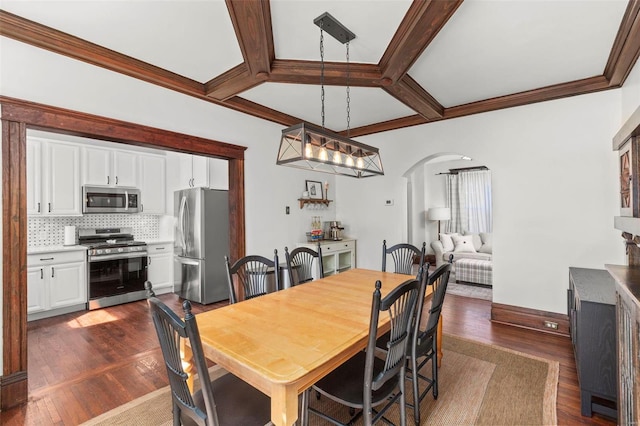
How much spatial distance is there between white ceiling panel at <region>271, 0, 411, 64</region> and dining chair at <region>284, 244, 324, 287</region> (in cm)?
166

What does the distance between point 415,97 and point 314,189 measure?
2083mm

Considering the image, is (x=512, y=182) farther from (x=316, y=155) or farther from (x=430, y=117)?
(x=316, y=155)

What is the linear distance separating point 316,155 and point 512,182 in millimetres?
2667

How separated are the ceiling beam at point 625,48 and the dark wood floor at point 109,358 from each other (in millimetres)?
2546

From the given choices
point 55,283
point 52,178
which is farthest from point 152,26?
point 55,283

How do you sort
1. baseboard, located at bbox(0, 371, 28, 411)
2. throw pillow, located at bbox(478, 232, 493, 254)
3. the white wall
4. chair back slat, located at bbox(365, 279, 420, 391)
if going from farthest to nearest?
1. throw pillow, located at bbox(478, 232, 493, 254)
2. the white wall
3. baseboard, located at bbox(0, 371, 28, 411)
4. chair back slat, located at bbox(365, 279, 420, 391)

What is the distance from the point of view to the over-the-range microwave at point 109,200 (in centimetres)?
433

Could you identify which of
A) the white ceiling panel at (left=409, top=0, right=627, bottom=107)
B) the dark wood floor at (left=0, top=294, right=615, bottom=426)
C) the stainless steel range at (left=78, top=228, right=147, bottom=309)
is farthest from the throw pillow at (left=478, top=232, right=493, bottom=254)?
the stainless steel range at (left=78, top=228, right=147, bottom=309)

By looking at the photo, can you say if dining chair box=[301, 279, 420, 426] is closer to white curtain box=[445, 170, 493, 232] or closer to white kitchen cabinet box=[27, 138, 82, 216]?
white kitchen cabinet box=[27, 138, 82, 216]

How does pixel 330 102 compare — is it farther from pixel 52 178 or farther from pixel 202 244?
pixel 52 178

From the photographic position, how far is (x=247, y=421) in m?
1.28

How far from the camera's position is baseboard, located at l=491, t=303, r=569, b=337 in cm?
319

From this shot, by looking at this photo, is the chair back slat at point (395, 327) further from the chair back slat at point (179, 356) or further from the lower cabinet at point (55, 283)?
the lower cabinet at point (55, 283)

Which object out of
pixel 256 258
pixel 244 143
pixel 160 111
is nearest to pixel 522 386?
pixel 256 258
